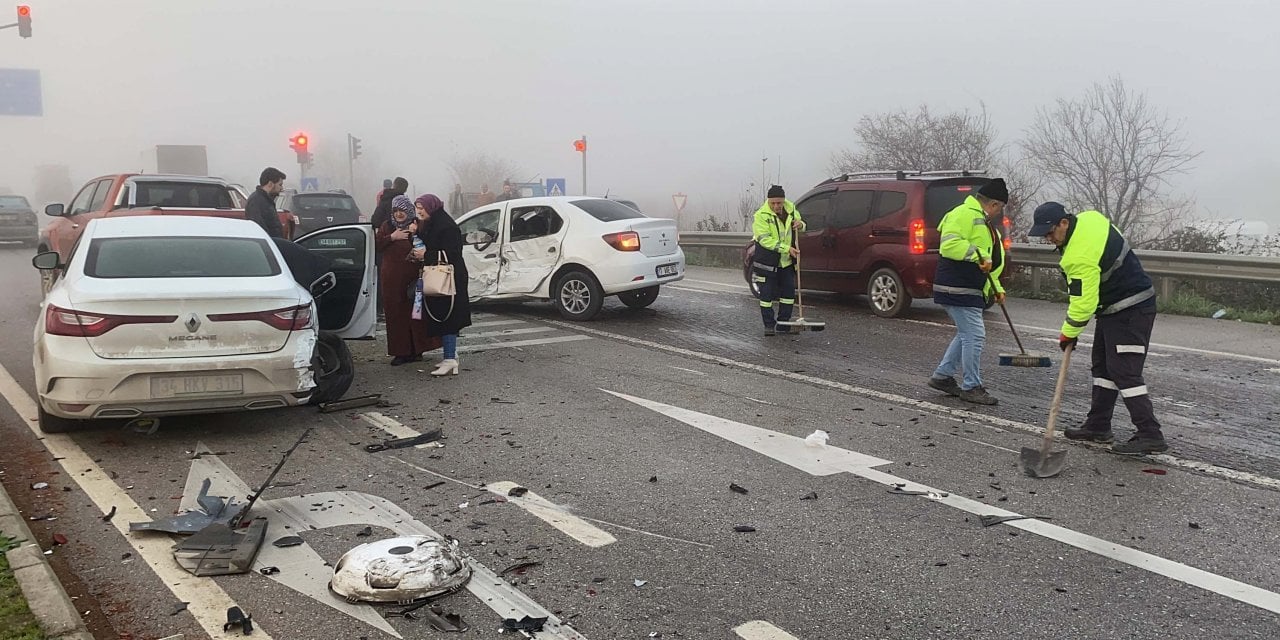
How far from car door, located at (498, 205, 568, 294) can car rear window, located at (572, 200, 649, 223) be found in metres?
0.36

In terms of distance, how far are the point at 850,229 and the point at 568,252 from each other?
3.75m

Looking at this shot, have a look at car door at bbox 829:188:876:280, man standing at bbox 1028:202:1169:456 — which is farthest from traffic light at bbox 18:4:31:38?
man standing at bbox 1028:202:1169:456

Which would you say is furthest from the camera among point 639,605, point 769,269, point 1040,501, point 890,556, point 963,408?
point 769,269

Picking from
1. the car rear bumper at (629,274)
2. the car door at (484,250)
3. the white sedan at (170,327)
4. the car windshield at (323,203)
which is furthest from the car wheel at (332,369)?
the car windshield at (323,203)

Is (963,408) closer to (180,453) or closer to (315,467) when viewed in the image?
(315,467)

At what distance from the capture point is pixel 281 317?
19.7 feet

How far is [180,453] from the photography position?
5.68 meters

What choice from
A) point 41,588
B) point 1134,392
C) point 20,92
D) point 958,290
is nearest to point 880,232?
point 958,290

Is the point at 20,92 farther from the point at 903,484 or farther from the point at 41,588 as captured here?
the point at 903,484

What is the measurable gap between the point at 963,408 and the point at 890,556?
3.06 metres

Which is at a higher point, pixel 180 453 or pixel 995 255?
pixel 995 255

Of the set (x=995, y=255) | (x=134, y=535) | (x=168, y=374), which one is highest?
(x=995, y=255)

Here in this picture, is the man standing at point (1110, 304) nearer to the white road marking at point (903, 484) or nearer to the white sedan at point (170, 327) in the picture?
the white road marking at point (903, 484)

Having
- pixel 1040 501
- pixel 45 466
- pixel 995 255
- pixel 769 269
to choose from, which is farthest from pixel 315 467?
pixel 769 269
